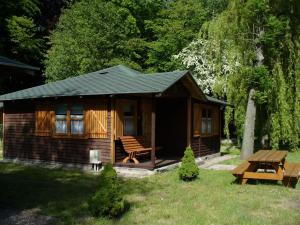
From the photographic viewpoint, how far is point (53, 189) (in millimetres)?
10555

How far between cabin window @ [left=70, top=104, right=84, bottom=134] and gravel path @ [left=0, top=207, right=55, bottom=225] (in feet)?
21.7

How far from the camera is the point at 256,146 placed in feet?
76.0

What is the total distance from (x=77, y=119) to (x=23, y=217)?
733cm

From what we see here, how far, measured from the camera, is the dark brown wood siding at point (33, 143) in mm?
14578

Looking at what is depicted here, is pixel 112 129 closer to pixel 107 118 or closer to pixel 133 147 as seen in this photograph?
pixel 107 118

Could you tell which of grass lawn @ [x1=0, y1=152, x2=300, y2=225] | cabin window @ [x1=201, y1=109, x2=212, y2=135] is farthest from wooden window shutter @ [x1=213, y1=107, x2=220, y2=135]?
grass lawn @ [x1=0, y1=152, x2=300, y2=225]

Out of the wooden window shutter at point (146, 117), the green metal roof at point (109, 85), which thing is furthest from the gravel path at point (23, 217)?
the wooden window shutter at point (146, 117)

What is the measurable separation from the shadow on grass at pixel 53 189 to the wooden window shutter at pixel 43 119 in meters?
1.89

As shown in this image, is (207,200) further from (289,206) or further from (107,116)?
(107,116)

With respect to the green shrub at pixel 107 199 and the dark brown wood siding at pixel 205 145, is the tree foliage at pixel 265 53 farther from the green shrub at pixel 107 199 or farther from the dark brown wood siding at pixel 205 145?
the green shrub at pixel 107 199

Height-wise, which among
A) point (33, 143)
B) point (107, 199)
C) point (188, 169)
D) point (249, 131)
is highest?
point (249, 131)

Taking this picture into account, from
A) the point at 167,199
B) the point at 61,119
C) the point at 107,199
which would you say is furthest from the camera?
the point at 61,119

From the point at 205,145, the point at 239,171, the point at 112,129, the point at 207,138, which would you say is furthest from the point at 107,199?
the point at 207,138

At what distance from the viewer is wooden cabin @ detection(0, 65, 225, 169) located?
14031mm
